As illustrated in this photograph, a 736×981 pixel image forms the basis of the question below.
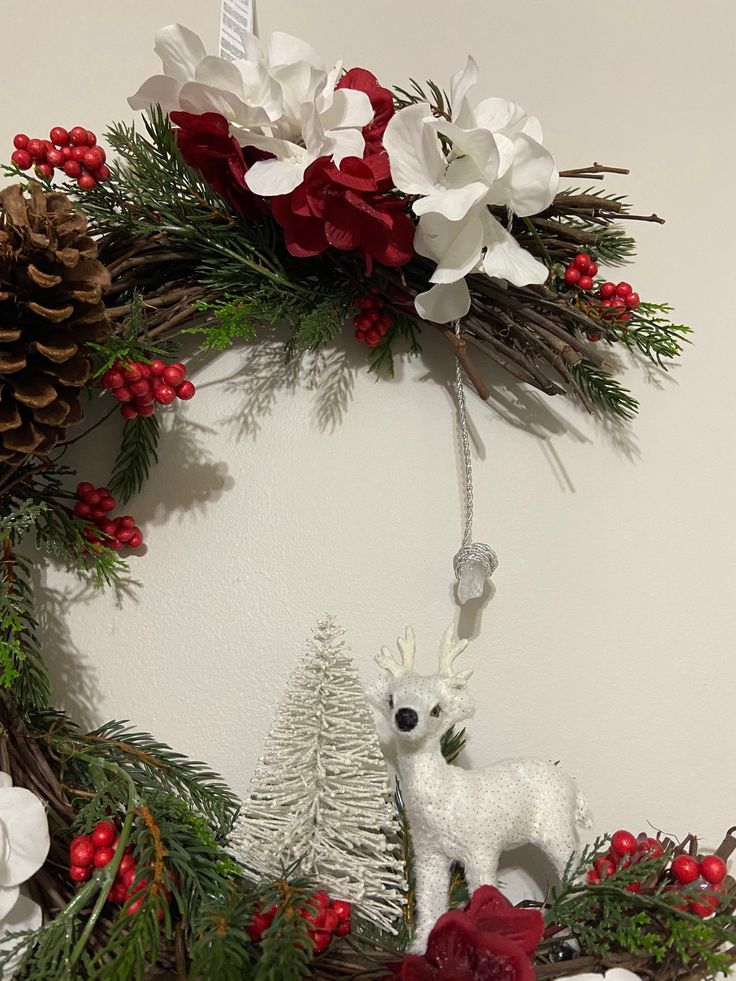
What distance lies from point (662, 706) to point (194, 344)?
0.70 m

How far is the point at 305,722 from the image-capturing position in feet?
2.45

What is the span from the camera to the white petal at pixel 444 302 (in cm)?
89

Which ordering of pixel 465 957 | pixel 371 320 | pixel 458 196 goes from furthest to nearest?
pixel 371 320
pixel 458 196
pixel 465 957

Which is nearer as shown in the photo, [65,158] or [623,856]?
[623,856]

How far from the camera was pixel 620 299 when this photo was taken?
0.95 meters

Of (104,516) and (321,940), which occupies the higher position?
(104,516)

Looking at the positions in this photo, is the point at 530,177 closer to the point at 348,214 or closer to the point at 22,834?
the point at 348,214

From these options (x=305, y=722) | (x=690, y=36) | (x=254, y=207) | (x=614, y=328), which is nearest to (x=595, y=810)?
(x=305, y=722)

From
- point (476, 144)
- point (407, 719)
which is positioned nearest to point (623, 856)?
point (407, 719)

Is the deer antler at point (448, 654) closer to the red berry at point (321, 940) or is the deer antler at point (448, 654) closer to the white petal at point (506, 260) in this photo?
the red berry at point (321, 940)

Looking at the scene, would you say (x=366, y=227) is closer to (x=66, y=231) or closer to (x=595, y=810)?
(x=66, y=231)

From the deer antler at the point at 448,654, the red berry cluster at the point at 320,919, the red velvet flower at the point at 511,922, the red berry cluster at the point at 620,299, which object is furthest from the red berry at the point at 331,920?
the red berry cluster at the point at 620,299

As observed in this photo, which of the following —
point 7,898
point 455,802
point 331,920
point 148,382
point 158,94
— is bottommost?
point 7,898

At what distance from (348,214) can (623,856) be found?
702 millimetres
